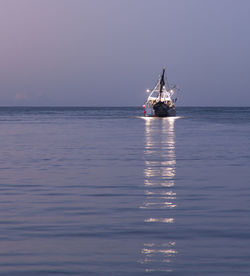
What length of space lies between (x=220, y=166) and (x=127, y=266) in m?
17.4

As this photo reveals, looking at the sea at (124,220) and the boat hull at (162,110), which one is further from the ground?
the sea at (124,220)

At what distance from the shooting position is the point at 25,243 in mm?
10680

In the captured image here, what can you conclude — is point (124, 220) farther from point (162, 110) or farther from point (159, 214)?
point (162, 110)

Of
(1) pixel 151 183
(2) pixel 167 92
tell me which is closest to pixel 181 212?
(1) pixel 151 183

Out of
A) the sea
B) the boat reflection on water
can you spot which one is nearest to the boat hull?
the boat reflection on water

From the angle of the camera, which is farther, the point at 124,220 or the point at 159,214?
the point at 159,214

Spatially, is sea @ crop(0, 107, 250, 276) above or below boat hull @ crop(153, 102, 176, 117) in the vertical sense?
above

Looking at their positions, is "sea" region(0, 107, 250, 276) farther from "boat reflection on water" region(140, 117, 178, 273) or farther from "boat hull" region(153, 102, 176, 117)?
"boat hull" region(153, 102, 176, 117)

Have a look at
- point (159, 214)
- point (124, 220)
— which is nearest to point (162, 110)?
point (159, 214)

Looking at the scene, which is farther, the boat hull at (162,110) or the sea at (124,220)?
the boat hull at (162,110)

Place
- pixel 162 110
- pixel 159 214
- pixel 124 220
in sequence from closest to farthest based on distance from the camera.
A: pixel 124 220 < pixel 159 214 < pixel 162 110

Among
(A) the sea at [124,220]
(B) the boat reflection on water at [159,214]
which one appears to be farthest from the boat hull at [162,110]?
(A) the sea at [124,220]

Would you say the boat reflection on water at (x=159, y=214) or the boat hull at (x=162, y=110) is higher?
Result: the boat reflection on water at (x=159, y=214)

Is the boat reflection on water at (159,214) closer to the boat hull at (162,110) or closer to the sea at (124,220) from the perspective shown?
the sea at (124,220)
